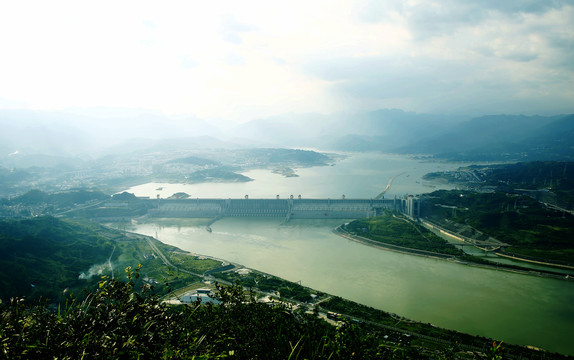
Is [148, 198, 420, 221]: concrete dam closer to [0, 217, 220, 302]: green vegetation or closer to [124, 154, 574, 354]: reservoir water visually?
[124, 154, 574, 354]: reservoir water

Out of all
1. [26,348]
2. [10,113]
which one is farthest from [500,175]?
[10,113]

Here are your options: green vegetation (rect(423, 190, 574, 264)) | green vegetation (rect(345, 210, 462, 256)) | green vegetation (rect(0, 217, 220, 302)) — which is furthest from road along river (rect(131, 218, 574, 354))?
green vegetation (rect(423, 190, 574, 264))

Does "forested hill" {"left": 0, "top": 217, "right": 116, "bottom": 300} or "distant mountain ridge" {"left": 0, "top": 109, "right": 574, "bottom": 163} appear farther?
"distant mountain ridge" {"left": 0, "top": 109, "right": 574, "bottom": 163}

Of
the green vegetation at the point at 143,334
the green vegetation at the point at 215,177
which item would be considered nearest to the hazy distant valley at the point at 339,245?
the green vegetation at the point at 215,177

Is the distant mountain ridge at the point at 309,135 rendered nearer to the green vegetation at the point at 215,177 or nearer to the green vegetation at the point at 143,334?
the green vegetation at the point at 215,177

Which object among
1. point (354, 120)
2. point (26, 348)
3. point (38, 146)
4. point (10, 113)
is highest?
point (354, 120)

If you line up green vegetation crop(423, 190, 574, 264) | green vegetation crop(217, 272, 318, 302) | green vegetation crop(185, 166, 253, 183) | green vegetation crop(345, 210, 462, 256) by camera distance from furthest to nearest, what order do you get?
green vegetation crop(185, 166, 253, 183)
green vegetation crop(345, 210, 462, 256)
green vegetation crop(423, 190, 574, 264)
green vegetation crop(217, 272, 318, 302)

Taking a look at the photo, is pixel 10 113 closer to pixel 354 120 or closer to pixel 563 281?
pixel 563 281
